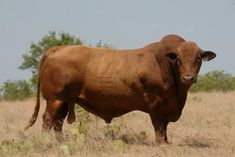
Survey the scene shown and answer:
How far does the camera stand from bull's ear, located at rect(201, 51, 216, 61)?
9.49 m

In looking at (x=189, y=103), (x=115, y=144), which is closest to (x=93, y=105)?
(x=115, y=144)

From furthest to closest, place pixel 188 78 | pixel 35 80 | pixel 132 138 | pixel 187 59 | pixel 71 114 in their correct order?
pixel 35 80, pixel 71 114, pixel 132 138, pixel 187 59, pixel 188 78

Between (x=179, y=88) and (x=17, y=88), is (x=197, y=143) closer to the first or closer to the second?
(x=179, y=88)

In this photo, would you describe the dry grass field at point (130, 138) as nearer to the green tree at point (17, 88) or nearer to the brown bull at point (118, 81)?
the brown bull at point (118, 81)

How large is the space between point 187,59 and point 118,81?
153 centimetres

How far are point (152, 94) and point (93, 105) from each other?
1.30 metres

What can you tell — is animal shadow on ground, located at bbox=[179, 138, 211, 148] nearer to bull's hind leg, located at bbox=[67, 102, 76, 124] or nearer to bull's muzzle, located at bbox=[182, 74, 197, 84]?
bull's muzzle, located at bbox=[182, 74, 197, 84]

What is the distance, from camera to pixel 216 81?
51.3 m

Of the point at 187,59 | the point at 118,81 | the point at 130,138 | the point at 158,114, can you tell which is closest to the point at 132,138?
the point at 130,138

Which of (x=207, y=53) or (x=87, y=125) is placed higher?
(x=207, y=53)

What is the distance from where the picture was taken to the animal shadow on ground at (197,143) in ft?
29.9

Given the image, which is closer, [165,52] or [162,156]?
[162,156]

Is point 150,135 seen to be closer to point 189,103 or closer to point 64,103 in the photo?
point 64,103

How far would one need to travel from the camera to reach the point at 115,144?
7.94m
